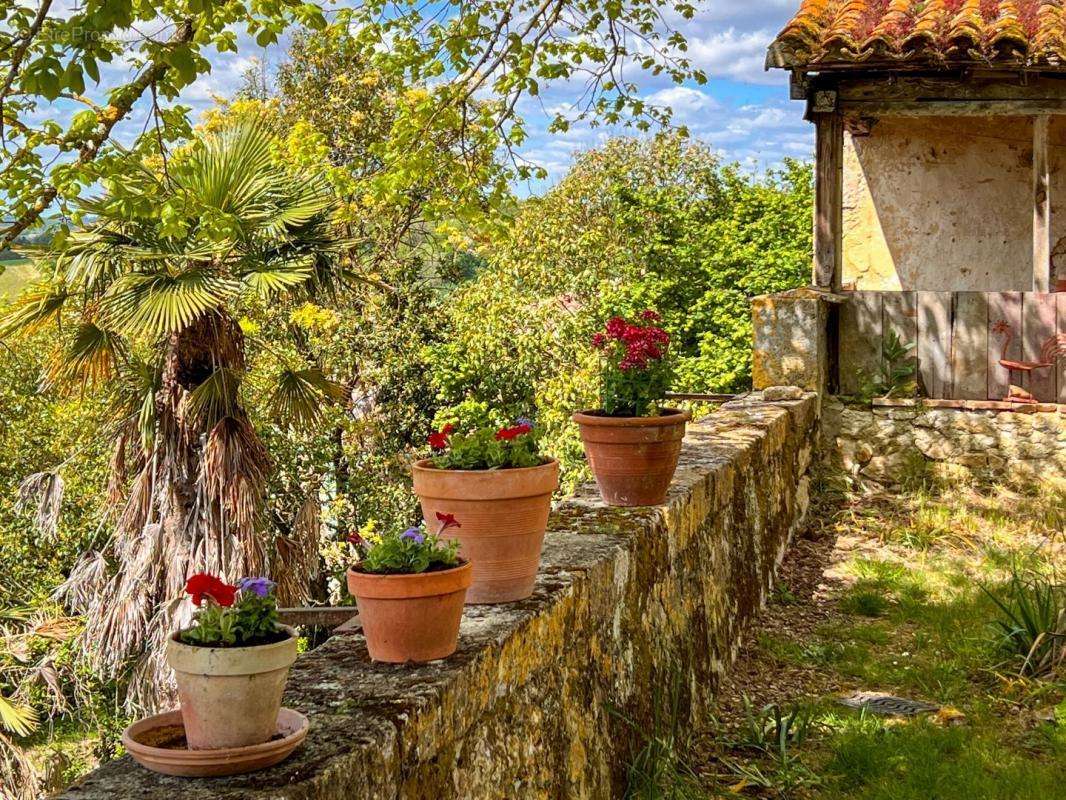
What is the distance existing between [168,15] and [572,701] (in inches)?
166

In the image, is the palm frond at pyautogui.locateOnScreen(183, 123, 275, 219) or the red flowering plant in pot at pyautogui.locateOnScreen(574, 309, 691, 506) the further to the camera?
the palm frond at pyautogui.locateOnScreen(183, 123, 275, 219)

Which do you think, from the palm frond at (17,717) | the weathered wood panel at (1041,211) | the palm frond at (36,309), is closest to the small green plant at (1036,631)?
the weathered wood panel at (1041,211)

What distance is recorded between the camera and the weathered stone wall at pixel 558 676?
1913 mm

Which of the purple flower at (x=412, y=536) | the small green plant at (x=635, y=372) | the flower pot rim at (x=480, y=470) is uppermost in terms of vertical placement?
the small green plant at (x=635, y=372)

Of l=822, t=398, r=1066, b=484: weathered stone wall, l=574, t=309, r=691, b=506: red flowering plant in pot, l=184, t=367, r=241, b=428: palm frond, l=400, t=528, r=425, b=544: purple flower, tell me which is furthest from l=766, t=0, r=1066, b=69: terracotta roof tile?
l=400, t=528, r=425, b=544: purple flower

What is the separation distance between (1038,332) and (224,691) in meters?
7.29

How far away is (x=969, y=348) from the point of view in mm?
7918

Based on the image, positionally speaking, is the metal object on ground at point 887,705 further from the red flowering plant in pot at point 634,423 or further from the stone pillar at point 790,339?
the stone pillar at point 790,339

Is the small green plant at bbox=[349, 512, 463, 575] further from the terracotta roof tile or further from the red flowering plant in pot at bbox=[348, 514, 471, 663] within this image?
the terracotta roof tile

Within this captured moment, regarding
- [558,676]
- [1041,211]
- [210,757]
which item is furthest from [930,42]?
[210,757]

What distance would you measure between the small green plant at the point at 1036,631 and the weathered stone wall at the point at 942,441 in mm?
2631

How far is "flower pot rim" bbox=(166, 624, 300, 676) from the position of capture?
1.78 m

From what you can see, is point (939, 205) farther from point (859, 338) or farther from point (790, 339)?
point (790, 339)

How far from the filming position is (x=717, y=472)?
487 cm
